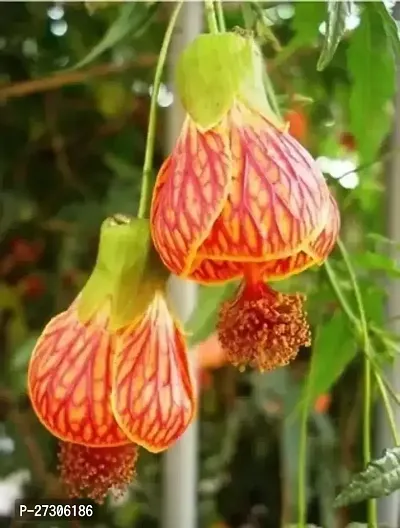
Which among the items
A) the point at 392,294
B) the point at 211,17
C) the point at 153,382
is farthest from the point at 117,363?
the point at 392,294

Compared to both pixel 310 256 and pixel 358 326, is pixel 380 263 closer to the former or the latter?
pixel 358 326

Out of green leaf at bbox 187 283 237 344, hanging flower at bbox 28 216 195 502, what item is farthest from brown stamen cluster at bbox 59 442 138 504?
green leaf at bbox 187 283 237 344

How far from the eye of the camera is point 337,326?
430 mm

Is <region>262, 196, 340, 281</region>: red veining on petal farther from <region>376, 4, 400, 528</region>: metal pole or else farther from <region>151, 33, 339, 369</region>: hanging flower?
<region>376, 4, 400, 528</region>: metal pole

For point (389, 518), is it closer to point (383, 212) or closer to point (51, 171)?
point (383, 212)

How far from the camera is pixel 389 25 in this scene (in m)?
0.35

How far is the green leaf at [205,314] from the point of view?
0.44m

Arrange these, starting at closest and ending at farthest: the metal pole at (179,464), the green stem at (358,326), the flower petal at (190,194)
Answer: the flower petal at (190,194) < the green stem at (358,326) < the metal pole at (179,464)

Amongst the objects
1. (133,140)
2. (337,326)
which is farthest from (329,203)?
(133,140)

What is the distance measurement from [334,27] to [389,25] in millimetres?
58

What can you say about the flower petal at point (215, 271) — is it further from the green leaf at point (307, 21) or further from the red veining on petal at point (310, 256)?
the green leaf at point (307, 21)

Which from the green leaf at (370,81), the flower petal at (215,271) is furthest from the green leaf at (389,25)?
the flower petal at (215,271)

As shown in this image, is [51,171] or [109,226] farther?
[51,171]

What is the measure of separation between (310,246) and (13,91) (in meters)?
0.42
